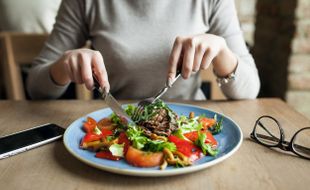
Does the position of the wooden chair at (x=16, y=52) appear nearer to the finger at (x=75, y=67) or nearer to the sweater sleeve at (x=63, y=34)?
the sweater sleeve at (x=63, y=34)

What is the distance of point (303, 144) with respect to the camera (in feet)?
2.15

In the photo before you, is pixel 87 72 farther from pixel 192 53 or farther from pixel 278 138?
pixel 278 138

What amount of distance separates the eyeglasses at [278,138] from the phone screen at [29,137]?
0.41 metres

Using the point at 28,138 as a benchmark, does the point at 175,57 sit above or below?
above

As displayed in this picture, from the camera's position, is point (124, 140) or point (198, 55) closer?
point (124, 140)

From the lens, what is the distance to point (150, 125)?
0.65m

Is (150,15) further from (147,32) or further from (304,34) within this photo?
(304,34)

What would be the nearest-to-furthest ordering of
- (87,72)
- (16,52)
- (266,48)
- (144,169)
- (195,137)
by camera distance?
(144,169), (195,137), (87,72), (16,52), (266,48)

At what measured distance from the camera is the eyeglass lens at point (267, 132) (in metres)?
0.65

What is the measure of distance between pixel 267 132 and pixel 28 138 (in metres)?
0.48

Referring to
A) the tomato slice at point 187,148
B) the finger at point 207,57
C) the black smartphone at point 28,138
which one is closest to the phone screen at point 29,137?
the black smartphone at point 28,138

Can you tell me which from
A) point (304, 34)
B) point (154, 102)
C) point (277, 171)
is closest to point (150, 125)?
point (154, 102)

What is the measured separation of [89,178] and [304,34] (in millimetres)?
1041

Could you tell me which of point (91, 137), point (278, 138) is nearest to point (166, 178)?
point (91, 137)
